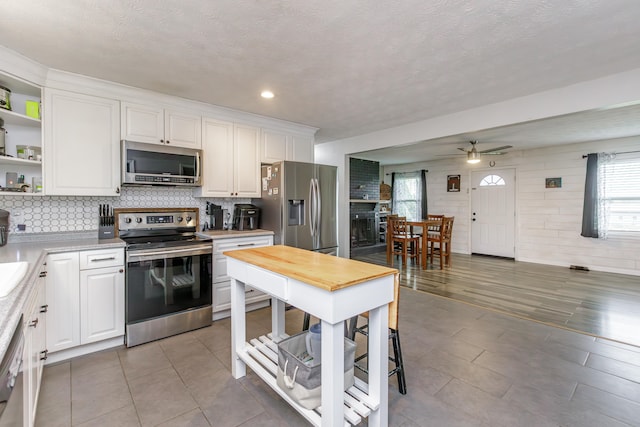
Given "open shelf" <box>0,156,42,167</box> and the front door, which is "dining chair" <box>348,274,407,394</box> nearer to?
"open shelf" <box>0,156,42,167</box>

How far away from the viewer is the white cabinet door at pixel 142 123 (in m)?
2.85

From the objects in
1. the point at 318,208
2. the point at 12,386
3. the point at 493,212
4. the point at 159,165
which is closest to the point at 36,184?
the point at 159,165

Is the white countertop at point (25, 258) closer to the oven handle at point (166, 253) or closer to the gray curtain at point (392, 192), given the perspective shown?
the oven handle at point (166, 253)

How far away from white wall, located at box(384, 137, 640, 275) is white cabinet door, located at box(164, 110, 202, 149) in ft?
20.8

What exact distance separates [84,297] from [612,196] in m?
7.89

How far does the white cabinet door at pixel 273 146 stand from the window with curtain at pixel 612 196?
569 centimetres

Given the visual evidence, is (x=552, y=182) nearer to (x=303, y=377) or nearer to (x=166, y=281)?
(x=303, y=377)

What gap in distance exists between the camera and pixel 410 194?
8227 millimetres

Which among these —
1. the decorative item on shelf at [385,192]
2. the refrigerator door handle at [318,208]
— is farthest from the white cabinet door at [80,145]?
the decorative item on shelf at [385,192]

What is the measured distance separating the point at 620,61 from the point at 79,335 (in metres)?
5.06

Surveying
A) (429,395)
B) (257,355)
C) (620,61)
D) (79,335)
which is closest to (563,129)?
(620,61)

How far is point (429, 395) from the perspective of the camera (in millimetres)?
1938

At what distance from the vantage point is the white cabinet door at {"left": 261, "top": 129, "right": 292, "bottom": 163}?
3918mm

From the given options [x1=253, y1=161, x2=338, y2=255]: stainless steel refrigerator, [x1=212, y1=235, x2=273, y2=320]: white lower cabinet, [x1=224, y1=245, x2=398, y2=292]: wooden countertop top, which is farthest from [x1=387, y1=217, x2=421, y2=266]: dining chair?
[x1=224, y1=245, x2=398, y2=292]: wooden countertop top
